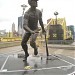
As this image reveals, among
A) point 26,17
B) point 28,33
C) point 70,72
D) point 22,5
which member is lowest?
point 70,72

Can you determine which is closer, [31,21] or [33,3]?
[33,3]

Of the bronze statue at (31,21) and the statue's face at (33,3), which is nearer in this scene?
the bronze statue at (31,21)

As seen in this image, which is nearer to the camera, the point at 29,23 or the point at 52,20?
the point at 29,23

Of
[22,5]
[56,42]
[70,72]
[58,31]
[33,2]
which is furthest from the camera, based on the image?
[58,31]

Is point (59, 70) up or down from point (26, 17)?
down

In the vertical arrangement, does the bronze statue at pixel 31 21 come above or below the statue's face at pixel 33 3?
below

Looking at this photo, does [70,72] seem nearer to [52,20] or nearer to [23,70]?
[23,70]

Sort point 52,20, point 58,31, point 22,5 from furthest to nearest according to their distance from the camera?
point 52,20 < point 58,31 < point 22,5

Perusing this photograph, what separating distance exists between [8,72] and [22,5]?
1114 inches

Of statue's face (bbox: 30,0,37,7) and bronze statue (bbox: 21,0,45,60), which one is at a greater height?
statue's face (bbox: 30,0,37,7)

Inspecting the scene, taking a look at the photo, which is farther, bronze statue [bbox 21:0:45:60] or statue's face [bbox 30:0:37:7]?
statue's face [bbox 30:0:37:7]

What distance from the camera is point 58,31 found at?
43.7m

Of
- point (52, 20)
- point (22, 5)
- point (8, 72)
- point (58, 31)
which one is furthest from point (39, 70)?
point (52, 20)

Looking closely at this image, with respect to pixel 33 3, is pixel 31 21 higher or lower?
lower
